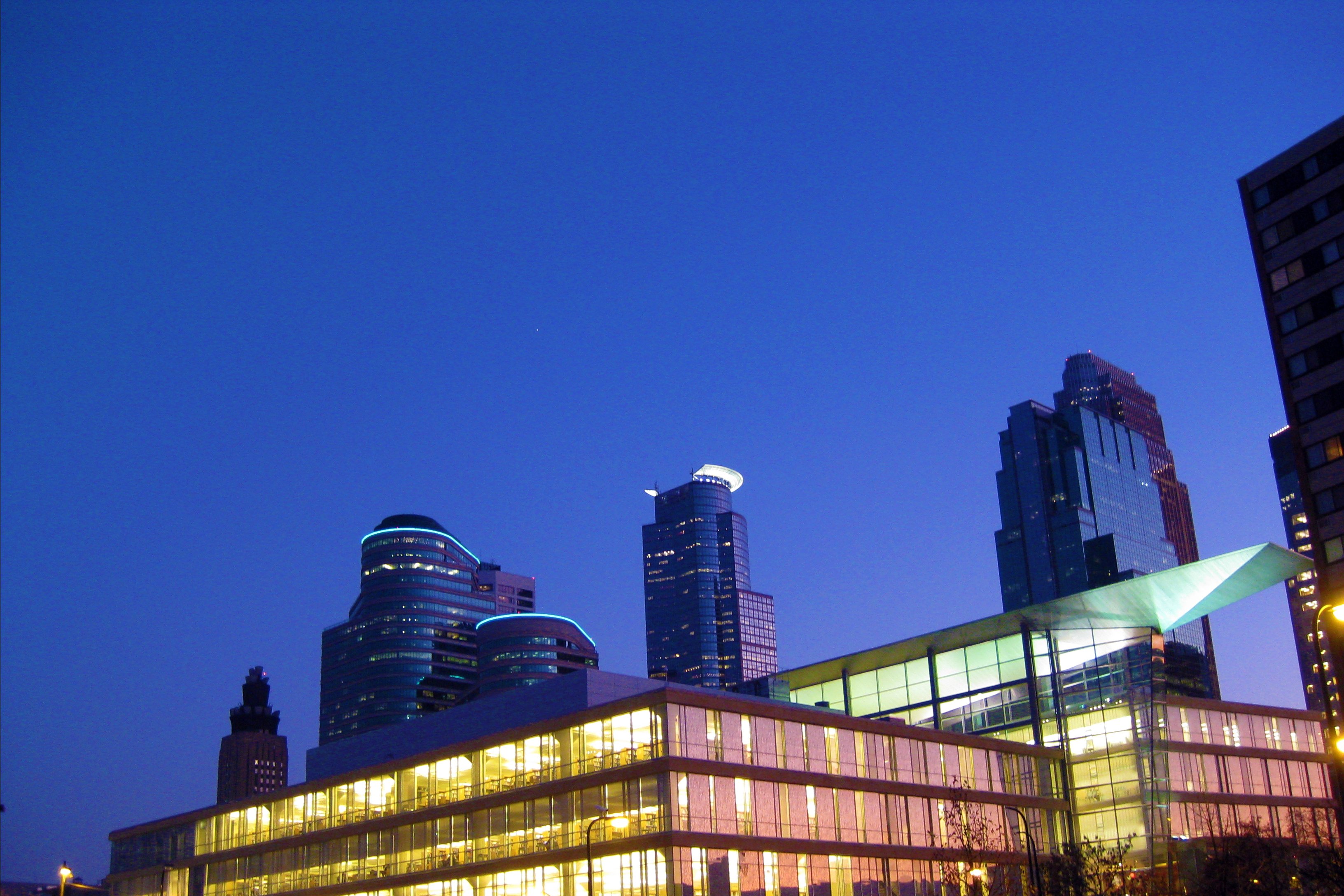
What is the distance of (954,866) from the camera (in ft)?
259

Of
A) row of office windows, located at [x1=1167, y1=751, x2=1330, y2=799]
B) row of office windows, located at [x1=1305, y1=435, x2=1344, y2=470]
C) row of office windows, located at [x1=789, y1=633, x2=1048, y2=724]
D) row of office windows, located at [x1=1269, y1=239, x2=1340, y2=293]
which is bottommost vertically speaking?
row of office windows, located at [x1=1167, y1=751, x2=1330, y2=799]

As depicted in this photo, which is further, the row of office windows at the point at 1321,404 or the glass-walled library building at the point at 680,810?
the row of office windows at the point at 1321,404

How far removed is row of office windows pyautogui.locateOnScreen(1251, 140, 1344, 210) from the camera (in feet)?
270

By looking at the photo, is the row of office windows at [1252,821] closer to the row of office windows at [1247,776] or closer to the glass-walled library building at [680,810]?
the row of office windows at [1247,776]

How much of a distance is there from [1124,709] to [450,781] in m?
47.1

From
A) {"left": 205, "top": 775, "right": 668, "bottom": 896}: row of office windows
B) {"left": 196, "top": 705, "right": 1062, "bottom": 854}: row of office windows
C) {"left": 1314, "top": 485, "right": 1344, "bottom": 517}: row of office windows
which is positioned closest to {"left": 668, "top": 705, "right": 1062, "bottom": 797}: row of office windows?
{"left": 196, "top": 705, "right": 1062, "bottom": 854}: row of office windows

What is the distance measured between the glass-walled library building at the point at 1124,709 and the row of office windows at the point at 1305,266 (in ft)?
57.2

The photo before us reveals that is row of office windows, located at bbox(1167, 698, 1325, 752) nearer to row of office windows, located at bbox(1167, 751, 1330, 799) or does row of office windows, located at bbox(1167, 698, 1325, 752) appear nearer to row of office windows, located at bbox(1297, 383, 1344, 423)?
row of office windows, located at bbox(1167, 751, 1330, 799)

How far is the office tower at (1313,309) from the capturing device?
80.2m

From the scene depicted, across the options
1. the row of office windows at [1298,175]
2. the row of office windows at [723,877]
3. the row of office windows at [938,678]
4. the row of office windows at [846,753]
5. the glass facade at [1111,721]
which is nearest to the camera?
the row of office windows at [723,877]

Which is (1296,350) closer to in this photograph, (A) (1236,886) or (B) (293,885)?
(A) (1236,886)

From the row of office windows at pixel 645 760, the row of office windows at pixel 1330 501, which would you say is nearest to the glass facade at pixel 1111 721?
the row of office windows at pixel 645 760

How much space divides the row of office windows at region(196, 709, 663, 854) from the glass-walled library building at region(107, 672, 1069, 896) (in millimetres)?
148

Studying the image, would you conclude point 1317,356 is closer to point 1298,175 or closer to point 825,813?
point 1298,175
